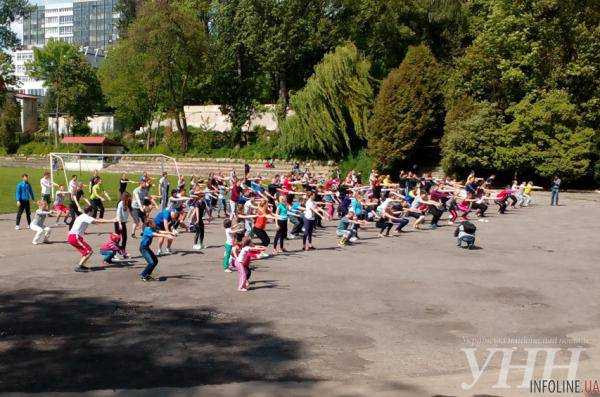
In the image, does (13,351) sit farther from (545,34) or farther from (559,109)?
(545,34)

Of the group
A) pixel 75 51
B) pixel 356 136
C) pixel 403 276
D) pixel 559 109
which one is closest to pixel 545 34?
pixel 559 109

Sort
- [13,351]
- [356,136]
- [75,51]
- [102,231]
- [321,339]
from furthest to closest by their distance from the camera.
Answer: [75,51]
[356,136]
[102,231]
[321,339]
[13,351]

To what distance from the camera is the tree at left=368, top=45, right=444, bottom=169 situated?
45875 millimetres

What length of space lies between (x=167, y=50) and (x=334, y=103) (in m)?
19.9

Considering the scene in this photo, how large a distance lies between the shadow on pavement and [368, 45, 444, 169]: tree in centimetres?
3683

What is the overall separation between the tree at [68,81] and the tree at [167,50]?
16963mm

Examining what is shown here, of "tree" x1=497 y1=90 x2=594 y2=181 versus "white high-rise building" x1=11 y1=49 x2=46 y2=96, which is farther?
"white high-rise building" x1=11 y1=49 x2=46 y2=96

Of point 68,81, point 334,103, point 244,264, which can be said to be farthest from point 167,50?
point 244,264

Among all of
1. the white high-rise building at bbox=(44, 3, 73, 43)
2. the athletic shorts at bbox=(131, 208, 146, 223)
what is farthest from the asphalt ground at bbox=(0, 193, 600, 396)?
the white high-rise building at bbox=(44, 3, 73, 43)

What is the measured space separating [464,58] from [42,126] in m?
59.7

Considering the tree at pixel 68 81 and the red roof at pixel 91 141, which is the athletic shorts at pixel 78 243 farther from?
the tree at pixel 68 81

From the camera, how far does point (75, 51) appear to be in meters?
79.8

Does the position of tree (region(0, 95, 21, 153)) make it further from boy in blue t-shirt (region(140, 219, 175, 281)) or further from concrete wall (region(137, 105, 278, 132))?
boy in blue t-shirt (region(140, 219, 175, 281))

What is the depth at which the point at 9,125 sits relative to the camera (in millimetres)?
75312
